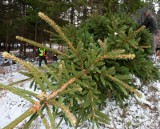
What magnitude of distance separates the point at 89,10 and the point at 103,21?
7.02m

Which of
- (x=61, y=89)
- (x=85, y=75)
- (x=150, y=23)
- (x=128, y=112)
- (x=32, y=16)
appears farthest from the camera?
(x=32, y=16)

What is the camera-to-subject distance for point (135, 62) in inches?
165

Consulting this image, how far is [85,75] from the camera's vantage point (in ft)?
8.02

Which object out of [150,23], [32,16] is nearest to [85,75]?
[150,23]

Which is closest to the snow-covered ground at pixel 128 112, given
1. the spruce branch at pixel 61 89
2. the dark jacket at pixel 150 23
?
the dark jacket at pixel 150 23

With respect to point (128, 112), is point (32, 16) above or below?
above

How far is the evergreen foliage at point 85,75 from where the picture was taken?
5.07ft

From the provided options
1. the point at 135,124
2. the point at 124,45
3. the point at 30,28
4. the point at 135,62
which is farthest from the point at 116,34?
the point at 30,28

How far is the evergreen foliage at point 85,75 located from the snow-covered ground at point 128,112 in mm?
1698

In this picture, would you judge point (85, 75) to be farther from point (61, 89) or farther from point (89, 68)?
point (61, 89)

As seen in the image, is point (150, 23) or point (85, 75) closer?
point (85, 75)

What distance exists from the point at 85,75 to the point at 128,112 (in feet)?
15.4

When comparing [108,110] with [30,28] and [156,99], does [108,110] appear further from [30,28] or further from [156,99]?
[30,28]

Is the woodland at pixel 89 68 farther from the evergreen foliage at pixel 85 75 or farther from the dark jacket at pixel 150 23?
the dark jacket at pixel 150 23
